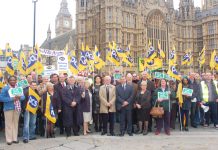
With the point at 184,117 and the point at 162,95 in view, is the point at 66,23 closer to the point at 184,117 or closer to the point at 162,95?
the point at 184,117

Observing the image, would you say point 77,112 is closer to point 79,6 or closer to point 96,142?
point 96,142

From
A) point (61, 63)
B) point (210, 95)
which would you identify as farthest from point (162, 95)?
point (61, 63)

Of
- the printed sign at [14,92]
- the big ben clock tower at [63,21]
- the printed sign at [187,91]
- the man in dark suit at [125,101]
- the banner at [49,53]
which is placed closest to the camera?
the printed sign at [14,92]

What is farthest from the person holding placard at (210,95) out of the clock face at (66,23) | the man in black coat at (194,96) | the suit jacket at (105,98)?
the clock face at (66,23)

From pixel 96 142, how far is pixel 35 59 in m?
5.28

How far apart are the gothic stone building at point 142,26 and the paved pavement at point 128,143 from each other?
104ft

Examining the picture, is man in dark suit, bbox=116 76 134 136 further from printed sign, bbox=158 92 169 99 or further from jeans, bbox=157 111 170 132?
jeans, bbox=157 111 170 132

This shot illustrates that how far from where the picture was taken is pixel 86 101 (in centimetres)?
969

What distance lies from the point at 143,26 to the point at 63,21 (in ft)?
188

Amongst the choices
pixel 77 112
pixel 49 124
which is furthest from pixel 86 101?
pixel 49 124

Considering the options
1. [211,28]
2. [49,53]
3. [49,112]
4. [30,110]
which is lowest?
[49,112]

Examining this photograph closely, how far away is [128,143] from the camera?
27.4 feet

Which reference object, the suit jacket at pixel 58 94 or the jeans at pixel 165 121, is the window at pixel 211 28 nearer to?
the jeans at pixel 165 121

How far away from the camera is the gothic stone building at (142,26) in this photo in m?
41.5
